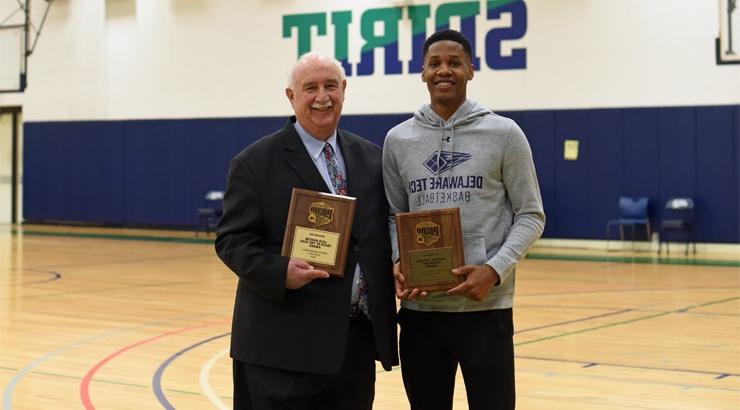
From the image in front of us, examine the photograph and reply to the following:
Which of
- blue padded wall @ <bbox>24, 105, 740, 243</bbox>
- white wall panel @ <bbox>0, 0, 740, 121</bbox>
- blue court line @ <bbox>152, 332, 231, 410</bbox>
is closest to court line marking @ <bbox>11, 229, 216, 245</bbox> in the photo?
blue padded wall @ <bbox>24, 105, 740, 243</bbox>

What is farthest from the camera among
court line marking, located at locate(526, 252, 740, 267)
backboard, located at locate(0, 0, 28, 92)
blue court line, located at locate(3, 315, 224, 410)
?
backboard, located at locate(0, 0, 28, 92)

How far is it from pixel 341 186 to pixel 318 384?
69 centimetres

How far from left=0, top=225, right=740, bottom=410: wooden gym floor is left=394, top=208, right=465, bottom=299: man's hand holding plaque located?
2652mm

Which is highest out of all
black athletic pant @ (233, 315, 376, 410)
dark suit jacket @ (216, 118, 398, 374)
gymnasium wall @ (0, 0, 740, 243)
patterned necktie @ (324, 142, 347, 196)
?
gymnasium wall @ (0, 0, 740, 243)

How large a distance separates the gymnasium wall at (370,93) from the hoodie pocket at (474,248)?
1390 centimetres

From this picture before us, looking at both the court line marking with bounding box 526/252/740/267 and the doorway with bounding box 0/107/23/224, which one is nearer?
the court line marking with bounding box 526/252/740/267

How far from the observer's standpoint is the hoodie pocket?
3.59 meters

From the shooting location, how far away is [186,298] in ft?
37.0

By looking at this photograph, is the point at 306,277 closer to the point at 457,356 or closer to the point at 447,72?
the point at 457,356

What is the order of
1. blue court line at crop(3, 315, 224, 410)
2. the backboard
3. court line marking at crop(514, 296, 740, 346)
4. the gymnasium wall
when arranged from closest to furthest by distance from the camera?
blue court line at crop(3, 315, 224, 410)
court line marking at crop(514, 296, 740, 346)
the gymnasium wall
the backboard

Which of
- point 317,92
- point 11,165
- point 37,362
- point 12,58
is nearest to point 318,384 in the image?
point 317,92

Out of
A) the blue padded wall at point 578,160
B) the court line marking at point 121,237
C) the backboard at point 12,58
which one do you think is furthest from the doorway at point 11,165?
the backboard at point 12,58

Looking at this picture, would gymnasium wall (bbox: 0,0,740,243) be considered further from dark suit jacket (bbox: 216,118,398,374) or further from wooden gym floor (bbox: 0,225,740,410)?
dark suit jacket (bbox: 216,118,398,374)

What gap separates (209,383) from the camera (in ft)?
21.9
